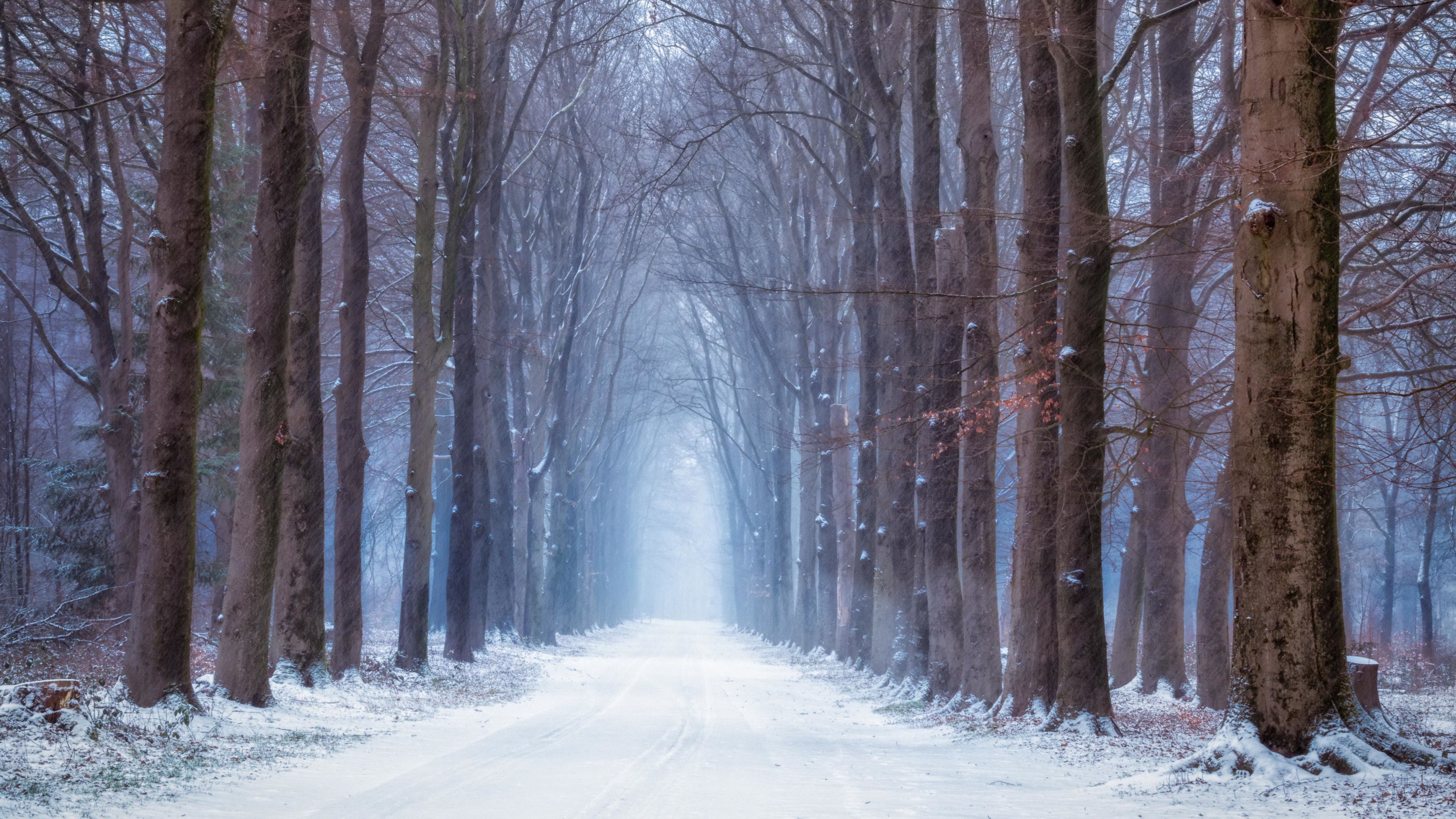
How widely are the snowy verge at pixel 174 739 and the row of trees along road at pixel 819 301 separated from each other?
58cm

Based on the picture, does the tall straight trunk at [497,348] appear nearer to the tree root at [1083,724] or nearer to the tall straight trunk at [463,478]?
the tall straight trunk at [463,478]

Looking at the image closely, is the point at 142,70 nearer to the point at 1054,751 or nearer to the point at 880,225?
the point at 880,225

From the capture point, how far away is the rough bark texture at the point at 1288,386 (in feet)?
26.7

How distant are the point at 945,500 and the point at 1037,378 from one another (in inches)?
146

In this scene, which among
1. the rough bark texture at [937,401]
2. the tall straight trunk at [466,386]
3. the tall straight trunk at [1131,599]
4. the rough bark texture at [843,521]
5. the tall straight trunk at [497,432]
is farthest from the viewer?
the rough bark texture at [843,521]

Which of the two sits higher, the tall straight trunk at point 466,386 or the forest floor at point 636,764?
the tall straight trunk at point 466,386

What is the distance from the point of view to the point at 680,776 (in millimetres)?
9500

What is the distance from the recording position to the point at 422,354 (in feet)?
65.9

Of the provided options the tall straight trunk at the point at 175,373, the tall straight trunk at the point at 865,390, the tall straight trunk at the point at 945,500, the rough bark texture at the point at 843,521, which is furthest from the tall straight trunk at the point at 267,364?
the rough bark texture at the point at 843,521

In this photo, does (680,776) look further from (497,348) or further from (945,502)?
(497,348)

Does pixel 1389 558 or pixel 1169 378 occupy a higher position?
pixel 1169 378

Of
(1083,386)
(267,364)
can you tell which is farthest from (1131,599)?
(267,364)

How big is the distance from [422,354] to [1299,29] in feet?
49.7

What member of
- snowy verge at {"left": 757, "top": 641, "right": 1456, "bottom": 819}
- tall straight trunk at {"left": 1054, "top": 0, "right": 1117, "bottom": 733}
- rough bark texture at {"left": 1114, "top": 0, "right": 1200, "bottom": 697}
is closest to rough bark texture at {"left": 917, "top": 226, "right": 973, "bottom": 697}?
snowy verge at {"left": 757, "top": 641, "right": 1456, "bottom": 819}
